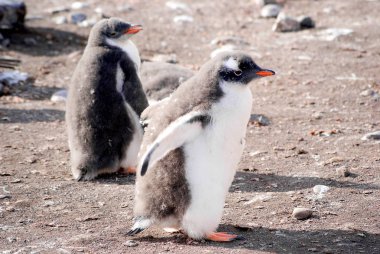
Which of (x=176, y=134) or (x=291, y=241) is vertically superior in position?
(x=176, y=134)

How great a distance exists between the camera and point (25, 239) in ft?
15.0

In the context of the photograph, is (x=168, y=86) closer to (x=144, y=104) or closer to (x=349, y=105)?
(x=144, y=104)

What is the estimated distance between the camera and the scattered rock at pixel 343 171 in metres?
5.55

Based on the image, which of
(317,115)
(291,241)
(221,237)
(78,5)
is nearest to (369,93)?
(317,115)

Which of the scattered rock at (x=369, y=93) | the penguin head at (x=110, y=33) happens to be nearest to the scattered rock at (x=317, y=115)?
the scattered rock at (x=369, y=93)

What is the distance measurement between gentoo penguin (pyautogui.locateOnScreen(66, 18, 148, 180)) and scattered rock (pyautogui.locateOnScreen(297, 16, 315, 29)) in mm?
4755

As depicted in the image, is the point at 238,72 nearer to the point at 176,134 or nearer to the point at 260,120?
the point at 176,134

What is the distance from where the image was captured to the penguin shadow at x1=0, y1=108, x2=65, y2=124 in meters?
7.43

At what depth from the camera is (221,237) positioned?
175 inches

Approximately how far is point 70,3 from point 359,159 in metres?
7.72

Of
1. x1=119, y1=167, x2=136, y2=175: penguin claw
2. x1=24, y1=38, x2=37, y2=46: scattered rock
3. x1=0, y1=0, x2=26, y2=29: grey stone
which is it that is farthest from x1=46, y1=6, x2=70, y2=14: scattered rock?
x1=119, y1=167, x2=136, y2=175: penguin claw

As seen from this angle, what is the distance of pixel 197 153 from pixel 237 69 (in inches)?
22.2

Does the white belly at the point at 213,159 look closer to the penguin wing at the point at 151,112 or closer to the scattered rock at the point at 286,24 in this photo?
the penguin wing at the point at 151,112

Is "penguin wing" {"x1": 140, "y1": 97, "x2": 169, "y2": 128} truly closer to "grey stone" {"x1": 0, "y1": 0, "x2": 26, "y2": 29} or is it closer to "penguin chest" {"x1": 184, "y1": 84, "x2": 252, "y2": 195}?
"penguin chest" {"x1": 184, "y1": 84, "x2": 252, "y2": 195}
